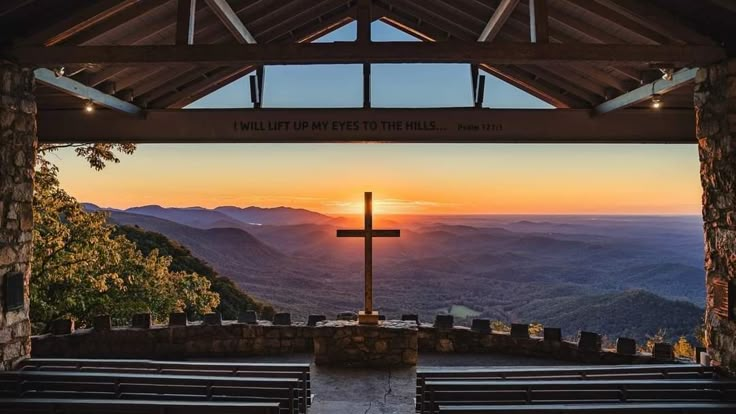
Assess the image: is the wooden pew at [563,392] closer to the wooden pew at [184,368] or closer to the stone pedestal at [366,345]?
the wooden pew at [184,368]

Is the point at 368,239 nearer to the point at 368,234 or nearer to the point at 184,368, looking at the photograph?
the point at 368,234

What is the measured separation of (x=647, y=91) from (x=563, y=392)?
13.8ft

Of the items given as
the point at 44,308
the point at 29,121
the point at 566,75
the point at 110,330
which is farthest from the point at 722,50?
the point at 44,308

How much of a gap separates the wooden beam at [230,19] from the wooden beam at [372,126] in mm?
1146

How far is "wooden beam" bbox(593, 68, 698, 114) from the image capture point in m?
6.33

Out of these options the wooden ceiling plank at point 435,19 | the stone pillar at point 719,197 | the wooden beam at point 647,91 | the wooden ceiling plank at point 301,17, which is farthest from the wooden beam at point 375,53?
the wooden ceiling plank at point 301,17

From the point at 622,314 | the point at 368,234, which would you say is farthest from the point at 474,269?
the point at 368,234

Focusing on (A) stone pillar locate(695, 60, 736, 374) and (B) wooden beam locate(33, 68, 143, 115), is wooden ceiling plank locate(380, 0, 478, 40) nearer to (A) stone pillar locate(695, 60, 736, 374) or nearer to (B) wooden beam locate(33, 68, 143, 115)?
(A) stone pillar locate(695, 60, 736, 374)

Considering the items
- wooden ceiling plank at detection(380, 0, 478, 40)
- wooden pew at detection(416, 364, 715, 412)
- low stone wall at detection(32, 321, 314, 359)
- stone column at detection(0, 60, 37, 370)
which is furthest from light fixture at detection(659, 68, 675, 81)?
stone column at detection(0, 60, 37, 370)

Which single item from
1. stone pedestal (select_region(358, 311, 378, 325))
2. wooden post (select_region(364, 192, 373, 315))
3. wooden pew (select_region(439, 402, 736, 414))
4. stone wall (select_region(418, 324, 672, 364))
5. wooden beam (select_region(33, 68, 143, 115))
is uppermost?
wooden beam (select_region(33, 68, 143, 115))

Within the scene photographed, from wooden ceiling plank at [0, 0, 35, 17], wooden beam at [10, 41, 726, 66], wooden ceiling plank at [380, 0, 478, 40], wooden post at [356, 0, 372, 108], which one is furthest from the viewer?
wooden ceiling plank at [380, 0, 478, 40]

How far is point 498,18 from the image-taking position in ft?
22.4

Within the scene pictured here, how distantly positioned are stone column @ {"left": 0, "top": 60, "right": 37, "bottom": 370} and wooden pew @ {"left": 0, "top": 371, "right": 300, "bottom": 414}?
842 mm

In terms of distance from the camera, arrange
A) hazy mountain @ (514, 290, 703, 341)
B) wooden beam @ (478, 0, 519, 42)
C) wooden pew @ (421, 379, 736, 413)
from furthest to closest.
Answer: hazy mountain @ (514, 290, 703, 341)
wooden beam @ (478, 0, 519, 42)
wooden pew @ (421, 379, 736, 413)
